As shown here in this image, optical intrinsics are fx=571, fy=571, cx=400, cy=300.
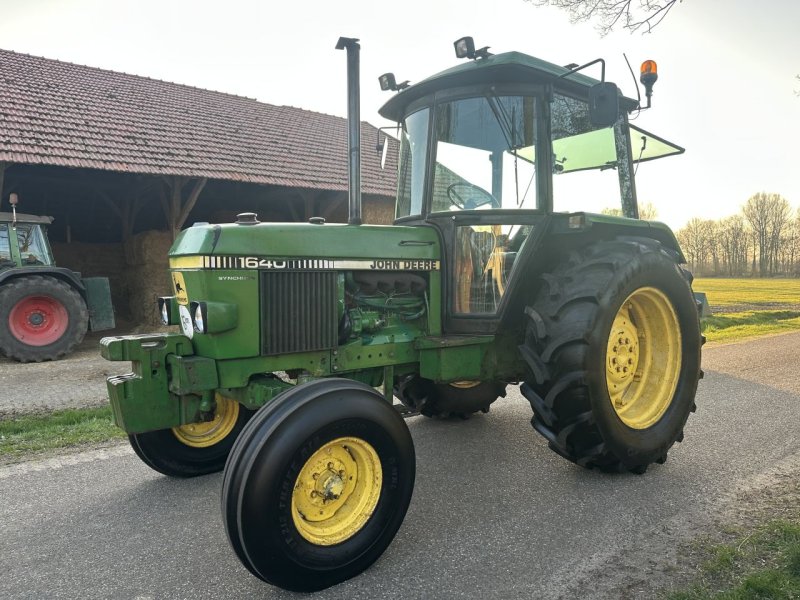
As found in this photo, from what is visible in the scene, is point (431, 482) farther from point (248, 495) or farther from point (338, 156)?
point (338, 156)

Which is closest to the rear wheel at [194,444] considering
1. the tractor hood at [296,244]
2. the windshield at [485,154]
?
the tractor hood at [296,244]

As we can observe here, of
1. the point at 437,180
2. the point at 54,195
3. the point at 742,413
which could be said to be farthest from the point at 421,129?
the point at 54,195

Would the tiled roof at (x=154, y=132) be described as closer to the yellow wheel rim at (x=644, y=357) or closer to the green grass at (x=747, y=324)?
the yellow wheel rim at (x=644, y=357)

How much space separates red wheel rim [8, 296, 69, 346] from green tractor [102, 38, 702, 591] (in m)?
5.80

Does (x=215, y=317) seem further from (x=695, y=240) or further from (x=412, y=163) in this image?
(x=695, y=240)

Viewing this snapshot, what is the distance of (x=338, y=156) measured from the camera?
13.5m

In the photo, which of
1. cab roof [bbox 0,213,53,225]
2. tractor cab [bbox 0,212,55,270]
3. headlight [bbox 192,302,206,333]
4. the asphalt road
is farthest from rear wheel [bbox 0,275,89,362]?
headlight [bbox 192,302,206,333]

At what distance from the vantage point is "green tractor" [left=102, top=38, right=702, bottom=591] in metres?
2.53

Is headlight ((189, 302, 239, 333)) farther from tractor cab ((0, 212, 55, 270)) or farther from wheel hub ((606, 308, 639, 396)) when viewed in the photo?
tractor cab ((0, 212, 55, 270))

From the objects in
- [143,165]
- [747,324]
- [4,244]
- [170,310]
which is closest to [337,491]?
[170,310]

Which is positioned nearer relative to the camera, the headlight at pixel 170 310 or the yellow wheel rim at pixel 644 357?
the headlight at pixel 170 310

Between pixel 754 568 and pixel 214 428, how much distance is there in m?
2.92

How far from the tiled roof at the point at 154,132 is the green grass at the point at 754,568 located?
7.57 meters

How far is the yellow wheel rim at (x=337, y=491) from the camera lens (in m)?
2.40
